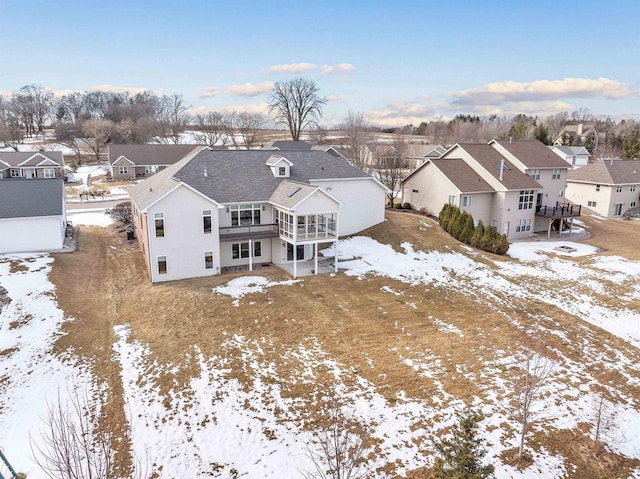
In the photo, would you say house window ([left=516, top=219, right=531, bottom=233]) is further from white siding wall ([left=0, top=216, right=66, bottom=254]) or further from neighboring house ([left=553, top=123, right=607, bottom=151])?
neighboring house ([left=553, top=123, right=607, bottom=151])

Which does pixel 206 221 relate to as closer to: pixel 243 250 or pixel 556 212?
pixel 243 250

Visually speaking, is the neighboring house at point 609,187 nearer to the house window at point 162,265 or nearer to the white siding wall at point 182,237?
the white siding wall at point 182,237

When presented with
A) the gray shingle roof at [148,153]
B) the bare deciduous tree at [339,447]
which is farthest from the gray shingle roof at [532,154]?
the gray shingle roof at [148,153]

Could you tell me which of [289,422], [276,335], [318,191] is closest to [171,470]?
[289,422]

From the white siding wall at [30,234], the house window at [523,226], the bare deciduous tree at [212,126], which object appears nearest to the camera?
the white siding wall at [30,234]

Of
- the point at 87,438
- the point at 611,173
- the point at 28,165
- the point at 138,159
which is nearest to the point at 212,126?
the point at 138,159

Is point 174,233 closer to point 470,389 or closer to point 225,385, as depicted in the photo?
point 225,385
